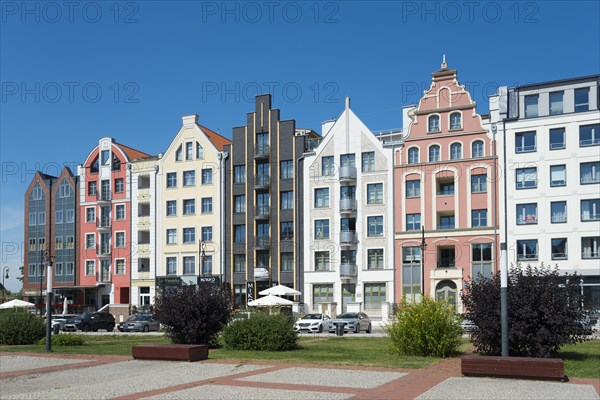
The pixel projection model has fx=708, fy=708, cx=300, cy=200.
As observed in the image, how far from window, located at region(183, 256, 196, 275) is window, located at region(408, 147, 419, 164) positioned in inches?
868

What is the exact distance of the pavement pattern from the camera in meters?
13.7

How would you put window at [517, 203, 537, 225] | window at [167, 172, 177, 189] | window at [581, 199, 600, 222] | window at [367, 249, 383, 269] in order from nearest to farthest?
window at [581, 199, 600, 222]
window at [517, 203, 537, 225]
window at [367, 249, 383, 269]
window at [167, 172, 177, 189]

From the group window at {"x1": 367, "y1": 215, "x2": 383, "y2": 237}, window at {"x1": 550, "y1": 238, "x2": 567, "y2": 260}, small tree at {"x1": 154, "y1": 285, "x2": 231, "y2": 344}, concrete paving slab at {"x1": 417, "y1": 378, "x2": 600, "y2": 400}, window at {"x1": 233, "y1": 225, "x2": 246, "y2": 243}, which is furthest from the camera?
window at {"x1": 233, "y1": 225, "x2": 246, "y2": 243}

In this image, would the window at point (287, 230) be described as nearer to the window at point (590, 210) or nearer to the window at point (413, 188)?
the window at point (413, 188)

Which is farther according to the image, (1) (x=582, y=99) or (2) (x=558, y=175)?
(2) (x=558, y=175)

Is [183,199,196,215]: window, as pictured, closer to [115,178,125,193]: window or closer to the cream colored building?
the cream colored building

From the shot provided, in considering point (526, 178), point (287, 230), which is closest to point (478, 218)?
point (526, 178)

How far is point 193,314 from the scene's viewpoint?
2556 centimetres

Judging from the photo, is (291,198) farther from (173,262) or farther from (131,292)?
(131,292)

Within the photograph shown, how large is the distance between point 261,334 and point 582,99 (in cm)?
3680

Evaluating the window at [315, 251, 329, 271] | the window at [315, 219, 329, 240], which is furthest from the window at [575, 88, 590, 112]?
the window at [315, 251, 329, 271]

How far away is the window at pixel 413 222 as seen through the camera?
5566 centimetres

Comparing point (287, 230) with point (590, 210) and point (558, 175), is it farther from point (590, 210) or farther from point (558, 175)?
point (590, 210)

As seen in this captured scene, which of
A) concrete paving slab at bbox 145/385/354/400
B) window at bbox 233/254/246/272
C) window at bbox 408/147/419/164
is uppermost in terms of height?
window at bbox 408/147/419/164
